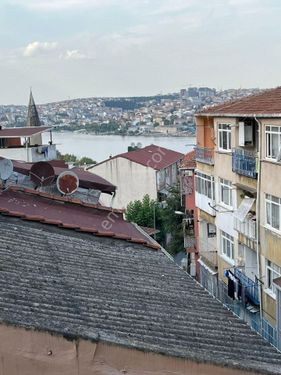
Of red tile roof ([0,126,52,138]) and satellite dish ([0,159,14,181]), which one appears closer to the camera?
satellite dish ([0,159,14,181])

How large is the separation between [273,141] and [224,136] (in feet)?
12.7

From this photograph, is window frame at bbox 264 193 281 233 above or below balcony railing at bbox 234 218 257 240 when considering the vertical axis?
above

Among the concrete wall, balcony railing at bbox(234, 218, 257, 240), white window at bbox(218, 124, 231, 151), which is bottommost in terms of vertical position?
balcony railing at bbox(234, 218, 257, 240)

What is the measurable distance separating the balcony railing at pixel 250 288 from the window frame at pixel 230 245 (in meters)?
1.44

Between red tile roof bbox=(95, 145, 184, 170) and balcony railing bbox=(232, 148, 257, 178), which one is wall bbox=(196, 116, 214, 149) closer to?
balcony railing bbox=(232, 148, 257, 178)

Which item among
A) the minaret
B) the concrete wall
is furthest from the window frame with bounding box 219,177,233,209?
the minaret

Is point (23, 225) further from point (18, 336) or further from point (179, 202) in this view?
point (179, 202)

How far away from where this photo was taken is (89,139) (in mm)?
121500

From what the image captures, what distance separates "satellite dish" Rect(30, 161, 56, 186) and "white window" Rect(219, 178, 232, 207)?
29.3 ft

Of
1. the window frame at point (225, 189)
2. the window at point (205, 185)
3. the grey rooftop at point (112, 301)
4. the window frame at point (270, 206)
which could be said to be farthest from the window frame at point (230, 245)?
the grey rooftop at point (112, 301)

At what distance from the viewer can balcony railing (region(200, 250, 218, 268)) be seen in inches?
870

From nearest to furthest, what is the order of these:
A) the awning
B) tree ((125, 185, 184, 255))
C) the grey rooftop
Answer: the grey rooftop < the awning < tree ((125, 185, 184, 255))

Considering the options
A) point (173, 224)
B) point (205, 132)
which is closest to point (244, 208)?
point (205, 132)

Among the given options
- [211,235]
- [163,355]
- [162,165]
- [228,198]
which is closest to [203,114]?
[228,198]
